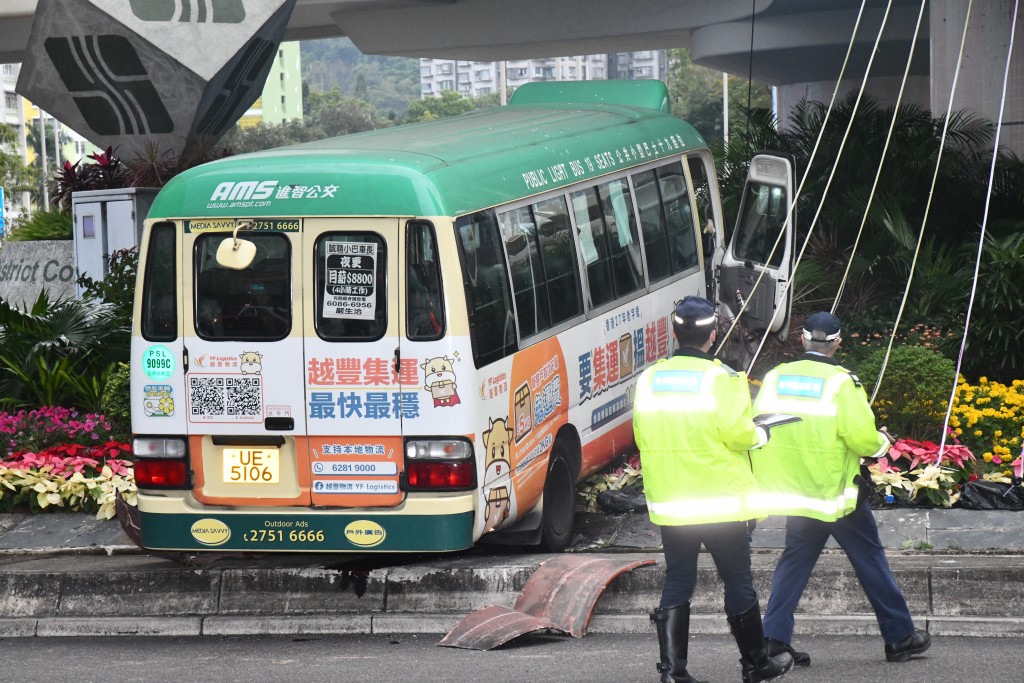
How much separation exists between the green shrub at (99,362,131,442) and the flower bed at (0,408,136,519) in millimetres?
96

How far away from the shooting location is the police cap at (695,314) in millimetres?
5992

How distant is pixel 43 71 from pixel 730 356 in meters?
9.17

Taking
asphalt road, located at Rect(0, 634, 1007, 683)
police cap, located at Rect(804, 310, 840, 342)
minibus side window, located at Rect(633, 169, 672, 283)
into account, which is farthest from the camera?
minibus side window, located at Rect(633, 169, 672, 283)

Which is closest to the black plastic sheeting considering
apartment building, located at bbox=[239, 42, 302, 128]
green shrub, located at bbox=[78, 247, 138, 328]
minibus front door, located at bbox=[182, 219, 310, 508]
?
minibus front door, located at bbox=[182, 219, 310, 508]

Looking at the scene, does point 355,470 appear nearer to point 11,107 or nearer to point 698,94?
point 698,94

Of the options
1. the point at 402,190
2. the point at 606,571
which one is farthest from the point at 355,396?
the point at 606,571

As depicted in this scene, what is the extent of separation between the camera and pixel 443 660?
6.94 meters

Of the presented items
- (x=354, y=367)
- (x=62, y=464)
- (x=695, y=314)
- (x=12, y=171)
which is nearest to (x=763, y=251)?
(x=354, y=367)

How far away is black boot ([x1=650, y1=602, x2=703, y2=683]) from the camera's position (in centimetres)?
601

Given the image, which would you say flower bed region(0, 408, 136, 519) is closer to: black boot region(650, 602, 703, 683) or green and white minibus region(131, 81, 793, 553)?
green and white minibus region(131, 81, 793, 553)

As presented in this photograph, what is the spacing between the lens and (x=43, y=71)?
55.3 feet

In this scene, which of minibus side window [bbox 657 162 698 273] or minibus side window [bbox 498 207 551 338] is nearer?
minibus side window [bbox 498 207 551 338]

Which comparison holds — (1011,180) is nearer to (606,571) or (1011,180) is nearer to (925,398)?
(925,398)

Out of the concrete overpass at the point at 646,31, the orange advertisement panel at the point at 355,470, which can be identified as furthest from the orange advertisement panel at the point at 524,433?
the concrete overpass at the point at 646,31
